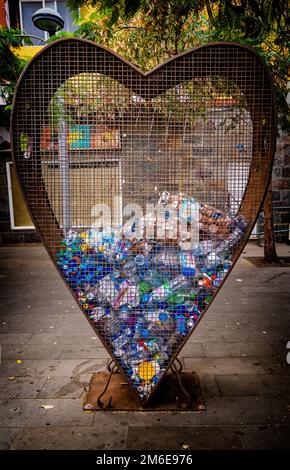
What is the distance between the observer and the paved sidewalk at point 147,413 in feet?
7.19

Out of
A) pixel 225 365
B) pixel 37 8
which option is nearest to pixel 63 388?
pixel 225 365

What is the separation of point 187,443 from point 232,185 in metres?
1.61

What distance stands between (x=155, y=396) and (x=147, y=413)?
0.17 meters

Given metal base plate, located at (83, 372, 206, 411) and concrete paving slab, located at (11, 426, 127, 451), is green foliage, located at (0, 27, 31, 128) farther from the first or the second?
concrete paving slab, located at (11, 426, 127, 451)

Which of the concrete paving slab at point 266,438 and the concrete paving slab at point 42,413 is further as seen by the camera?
the concrete paving slab at point 42,413

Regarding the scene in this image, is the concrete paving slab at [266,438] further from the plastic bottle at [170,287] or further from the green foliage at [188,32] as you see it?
the green foliage at [188,32]

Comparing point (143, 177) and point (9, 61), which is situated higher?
point (9, 61)

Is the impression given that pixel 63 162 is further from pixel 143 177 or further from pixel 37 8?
pixel 37 8

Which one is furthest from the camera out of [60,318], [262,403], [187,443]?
[60,318]

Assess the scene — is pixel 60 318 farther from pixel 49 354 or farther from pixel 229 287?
pixel 229 287

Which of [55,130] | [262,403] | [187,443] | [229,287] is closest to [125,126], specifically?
[55,130]

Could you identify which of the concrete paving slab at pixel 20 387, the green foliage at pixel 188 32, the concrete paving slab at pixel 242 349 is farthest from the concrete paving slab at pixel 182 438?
the green foliage at pixel 188 32

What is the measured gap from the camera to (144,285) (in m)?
2.43

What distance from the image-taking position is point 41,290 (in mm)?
5578
